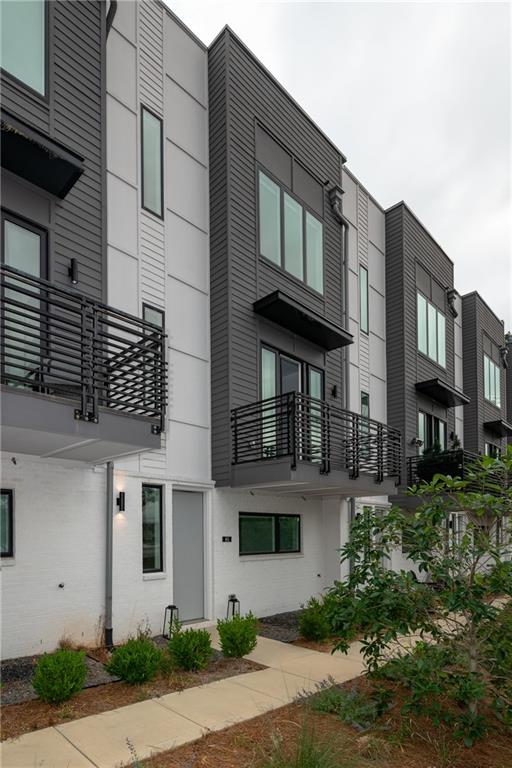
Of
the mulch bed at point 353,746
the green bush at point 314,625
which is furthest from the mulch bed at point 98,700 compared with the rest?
the green bush at point 314,625

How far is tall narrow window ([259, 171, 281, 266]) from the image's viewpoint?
12.1 meters

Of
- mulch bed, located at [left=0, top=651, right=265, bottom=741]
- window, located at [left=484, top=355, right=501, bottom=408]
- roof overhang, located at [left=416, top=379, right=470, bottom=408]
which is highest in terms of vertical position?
window, located at [left=484, top=355, right=501, bottom=408]

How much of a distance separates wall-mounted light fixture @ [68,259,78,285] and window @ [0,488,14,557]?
3027 mm

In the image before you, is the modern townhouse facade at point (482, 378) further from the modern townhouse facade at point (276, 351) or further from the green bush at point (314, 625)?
the green bush at point (314, 625)

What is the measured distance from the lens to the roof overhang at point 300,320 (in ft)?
36.8

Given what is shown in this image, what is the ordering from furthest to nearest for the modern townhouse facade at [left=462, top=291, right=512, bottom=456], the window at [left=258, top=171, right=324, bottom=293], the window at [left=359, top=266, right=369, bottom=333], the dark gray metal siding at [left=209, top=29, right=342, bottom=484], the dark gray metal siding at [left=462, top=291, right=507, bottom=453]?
the modern townhouse facade at [left=462, top=291, right=512, bottom=456] → the dark gray metal siding at [left=462, top=291, right=507, bottom=453] → the window at [left=359, top=266, right=369, bottom=333] → the window at [left=258, top=171, right=324, bottom=293] → the dark gray metal siding at [left=209, top=29, right=342, bottom=484]

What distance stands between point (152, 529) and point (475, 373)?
1752 centimetres

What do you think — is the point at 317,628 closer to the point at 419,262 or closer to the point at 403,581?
the point at 403,581

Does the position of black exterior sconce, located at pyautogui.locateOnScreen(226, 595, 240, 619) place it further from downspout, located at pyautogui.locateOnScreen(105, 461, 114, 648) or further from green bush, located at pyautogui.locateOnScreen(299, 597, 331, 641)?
downspout, located at pyautogui.locateOnScreen(105, 461, 114, 648)

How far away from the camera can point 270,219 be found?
12.3 m

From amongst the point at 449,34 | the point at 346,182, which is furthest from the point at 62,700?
the point at 346,182

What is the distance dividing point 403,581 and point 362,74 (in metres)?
9.02

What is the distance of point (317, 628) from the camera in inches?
345

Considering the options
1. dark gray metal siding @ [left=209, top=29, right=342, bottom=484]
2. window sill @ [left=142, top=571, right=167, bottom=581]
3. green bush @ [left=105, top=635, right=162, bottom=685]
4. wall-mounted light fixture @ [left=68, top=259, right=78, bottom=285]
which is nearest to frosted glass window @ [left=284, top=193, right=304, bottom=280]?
dark gray metal siding @ [left=209, top=29, right=342, bottom=484]
